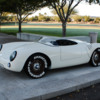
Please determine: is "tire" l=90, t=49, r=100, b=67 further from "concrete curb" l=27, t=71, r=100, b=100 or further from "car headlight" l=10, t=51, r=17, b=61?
"car headlight" l=10, t=51, r=17, b=61

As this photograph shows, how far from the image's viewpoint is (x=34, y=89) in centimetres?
354

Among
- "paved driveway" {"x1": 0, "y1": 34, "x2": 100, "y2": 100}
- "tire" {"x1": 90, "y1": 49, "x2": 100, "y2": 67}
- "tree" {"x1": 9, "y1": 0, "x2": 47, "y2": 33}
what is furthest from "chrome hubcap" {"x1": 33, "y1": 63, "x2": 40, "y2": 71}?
"tree" {"x1": 9, "y1": 0, "x2": 47, "y2": 33}

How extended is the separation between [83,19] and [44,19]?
25863 mm

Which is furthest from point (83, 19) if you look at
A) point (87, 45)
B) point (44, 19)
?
point (87, 45)

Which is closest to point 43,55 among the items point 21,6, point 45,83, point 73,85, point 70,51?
point 45,83

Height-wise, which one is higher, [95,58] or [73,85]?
[95,58]

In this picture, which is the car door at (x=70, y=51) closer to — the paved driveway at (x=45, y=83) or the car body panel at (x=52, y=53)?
the car body panel at (x=52, y=53)

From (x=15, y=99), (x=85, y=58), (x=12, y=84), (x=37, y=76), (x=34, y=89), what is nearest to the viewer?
(x=15, y=99)

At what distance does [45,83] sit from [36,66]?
56 cm

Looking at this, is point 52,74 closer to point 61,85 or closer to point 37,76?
point 37,76

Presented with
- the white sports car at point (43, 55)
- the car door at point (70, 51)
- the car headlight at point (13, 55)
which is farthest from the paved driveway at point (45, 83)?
the car headlight at point (13, 55)

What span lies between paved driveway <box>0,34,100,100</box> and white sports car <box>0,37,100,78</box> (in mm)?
295

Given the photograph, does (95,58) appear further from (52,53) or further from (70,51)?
(52,53)

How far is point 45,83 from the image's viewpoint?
12.8 feet
